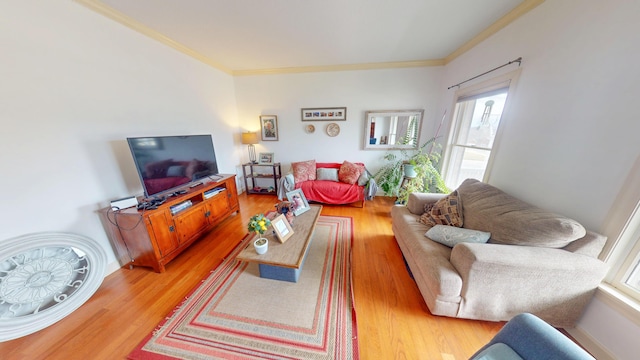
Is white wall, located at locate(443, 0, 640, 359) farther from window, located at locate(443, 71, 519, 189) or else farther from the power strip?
the power strip

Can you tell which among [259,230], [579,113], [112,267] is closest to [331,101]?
[259,230]

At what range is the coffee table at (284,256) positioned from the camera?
1.45 metres

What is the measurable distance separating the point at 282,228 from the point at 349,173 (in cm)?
184

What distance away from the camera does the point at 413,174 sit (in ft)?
8.83

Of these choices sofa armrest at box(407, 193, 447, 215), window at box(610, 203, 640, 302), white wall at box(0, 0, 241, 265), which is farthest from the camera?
sofa armrest at box(407, 193, 447, 215)

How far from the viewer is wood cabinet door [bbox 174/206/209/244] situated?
1.97m

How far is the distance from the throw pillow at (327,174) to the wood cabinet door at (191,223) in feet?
6.06

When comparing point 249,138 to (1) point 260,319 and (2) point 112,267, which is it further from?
(1) point 260,319

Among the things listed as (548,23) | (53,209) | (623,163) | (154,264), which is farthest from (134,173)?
(548,23)

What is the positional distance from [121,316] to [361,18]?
3.33 m

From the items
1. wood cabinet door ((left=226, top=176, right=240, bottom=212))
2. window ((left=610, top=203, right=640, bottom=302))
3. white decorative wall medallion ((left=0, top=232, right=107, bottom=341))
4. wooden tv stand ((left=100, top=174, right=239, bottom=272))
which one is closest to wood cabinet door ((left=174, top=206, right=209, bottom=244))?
wooden tv stand ((left=100, top=174, right=239, bottom=272))

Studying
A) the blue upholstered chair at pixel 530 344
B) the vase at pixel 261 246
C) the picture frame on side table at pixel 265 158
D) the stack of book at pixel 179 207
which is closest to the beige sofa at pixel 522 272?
the blue upholstered chair at pixel 530 344

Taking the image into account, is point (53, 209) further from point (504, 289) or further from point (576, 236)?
point (576, 236)

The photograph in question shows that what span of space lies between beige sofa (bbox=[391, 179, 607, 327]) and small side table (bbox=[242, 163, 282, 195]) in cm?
298
